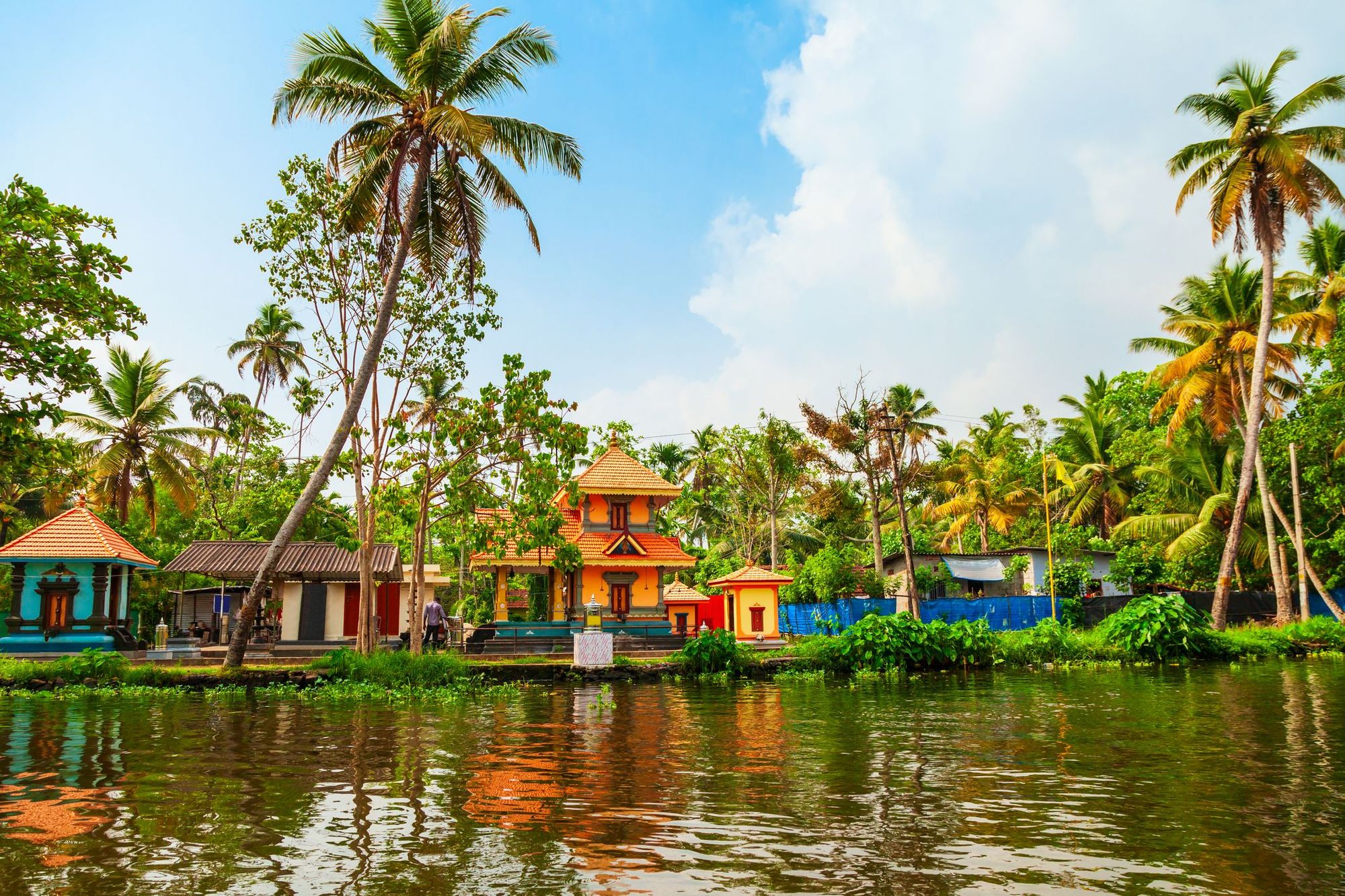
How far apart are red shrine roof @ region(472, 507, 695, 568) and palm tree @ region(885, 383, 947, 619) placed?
8208 mm

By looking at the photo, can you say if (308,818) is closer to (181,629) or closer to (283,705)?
(283,705)

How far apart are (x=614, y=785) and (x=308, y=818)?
9.33 ft

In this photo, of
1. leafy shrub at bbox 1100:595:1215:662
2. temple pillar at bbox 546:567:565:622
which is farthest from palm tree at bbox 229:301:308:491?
leafy shrub at bbox 1100:595:1215:662

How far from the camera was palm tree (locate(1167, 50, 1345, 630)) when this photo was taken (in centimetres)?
2894

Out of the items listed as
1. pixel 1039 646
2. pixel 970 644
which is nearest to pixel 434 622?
pixel 970 644

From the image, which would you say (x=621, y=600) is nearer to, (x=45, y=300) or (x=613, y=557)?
(x=613, y=557)

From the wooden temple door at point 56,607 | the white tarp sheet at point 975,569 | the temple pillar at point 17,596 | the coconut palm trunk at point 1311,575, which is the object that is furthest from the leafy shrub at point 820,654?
the temple pillar at point 17,596

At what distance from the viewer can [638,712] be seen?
1578cm

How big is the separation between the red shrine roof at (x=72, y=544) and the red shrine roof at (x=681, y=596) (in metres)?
19.1

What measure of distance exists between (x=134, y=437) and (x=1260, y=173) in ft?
136

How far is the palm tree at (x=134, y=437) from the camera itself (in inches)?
1359

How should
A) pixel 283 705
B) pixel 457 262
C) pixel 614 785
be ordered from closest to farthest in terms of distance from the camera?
pixel 614 785, pixel 283 705, pixel 457 262

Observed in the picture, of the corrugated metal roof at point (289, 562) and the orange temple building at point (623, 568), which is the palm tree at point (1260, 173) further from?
the corrugated metal roof at point (289, 562)

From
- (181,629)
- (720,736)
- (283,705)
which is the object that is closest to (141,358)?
(181,629)
